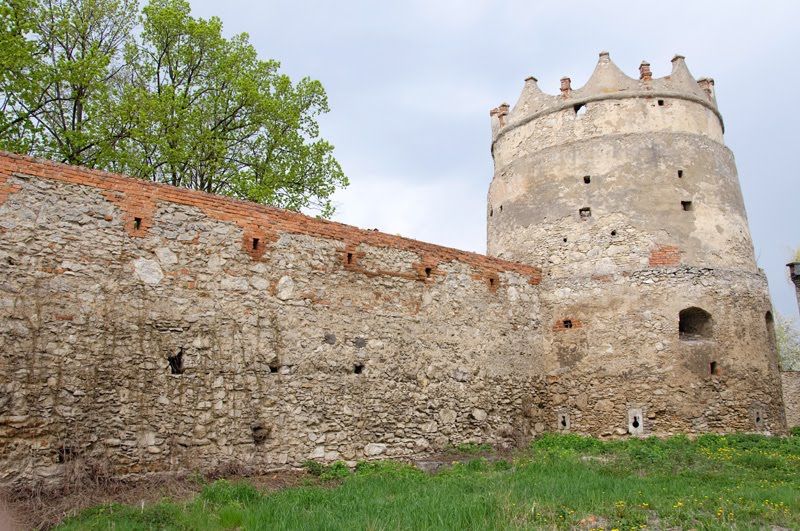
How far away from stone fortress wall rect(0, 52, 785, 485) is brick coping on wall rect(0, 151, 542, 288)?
0.03m

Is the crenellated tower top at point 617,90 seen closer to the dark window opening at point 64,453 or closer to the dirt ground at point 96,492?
the dirt ground at point 96,492

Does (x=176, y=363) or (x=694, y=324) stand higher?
(x=694, y=324)

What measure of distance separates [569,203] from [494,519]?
9250 mm

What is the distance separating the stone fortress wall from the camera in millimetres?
7809

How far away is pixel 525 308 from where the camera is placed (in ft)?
43.2

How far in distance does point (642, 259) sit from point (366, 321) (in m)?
5.98

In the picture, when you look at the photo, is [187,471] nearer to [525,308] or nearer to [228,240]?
[228,240]

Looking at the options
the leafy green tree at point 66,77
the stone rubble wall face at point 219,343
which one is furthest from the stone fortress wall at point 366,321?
the leafy green tree at point 66,77

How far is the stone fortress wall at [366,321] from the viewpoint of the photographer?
781 centimetres

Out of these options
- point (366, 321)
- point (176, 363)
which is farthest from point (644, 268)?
point (176, 363)

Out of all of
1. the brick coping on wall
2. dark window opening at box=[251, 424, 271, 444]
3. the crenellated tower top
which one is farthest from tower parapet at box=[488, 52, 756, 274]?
dark window opening at box=[251, 424, 271, 444]

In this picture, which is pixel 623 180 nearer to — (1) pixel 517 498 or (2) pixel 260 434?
(1) pixel 517 498

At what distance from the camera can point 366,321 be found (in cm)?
1055

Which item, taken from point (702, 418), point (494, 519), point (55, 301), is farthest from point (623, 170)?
point (55, 301)
